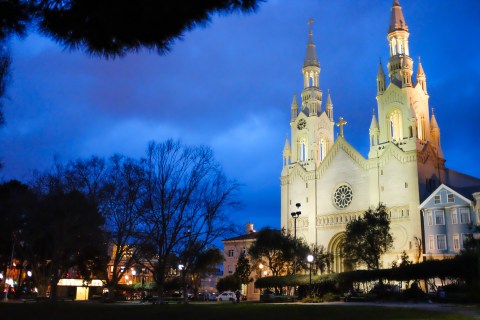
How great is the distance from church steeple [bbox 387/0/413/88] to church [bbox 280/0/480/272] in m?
0.16

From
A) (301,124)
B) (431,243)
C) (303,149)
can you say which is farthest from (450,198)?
(301,124)

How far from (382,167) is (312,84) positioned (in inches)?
997

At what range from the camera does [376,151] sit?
77.2m

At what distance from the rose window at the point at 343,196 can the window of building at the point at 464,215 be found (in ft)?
60.1

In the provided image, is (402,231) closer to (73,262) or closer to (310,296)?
(310,296)

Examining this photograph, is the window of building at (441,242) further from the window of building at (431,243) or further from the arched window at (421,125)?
the arched window at (421,125)

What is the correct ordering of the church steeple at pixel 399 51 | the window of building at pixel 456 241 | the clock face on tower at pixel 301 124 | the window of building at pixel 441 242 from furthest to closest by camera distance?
the clock face on tower at pixel 301 124, the church steeple at pixel 399 51, the window of building at pixel 441 242, the window of building at pixel 456 241

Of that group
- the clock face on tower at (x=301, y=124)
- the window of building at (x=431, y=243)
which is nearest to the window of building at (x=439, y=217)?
the window of building at (x=431, y=243)

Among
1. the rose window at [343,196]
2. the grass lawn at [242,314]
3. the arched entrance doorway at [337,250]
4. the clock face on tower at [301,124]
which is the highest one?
the clock face on tower at [301,124]

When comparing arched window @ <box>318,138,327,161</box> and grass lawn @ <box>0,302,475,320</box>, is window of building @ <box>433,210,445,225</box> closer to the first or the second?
arched window @ <box>318,138,327,161</box>

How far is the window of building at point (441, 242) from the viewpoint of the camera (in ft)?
209

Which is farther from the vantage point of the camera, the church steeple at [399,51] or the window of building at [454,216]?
the church steeple at [399,51]

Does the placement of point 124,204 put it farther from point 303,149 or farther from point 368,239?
point 303,149

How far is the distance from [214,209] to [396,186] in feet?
137
